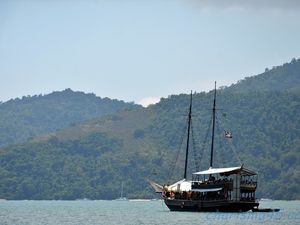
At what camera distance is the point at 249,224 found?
97750mm

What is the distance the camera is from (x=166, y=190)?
4938 inches

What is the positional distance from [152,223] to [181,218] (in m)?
5.44

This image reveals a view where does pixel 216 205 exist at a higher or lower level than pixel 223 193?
lower

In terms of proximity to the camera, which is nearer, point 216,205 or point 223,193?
point 223,193

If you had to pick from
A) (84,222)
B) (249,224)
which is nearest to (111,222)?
(84,222)

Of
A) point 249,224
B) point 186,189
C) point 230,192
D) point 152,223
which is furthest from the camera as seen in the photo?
point 186,189

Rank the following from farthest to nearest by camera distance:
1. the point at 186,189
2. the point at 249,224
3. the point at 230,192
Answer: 1. the point at 186,189
2. the point at 230,192
3. the point at 249,224

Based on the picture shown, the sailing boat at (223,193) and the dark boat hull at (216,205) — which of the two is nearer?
the sailing boat at (223,193)

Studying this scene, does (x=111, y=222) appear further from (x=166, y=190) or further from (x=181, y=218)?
(x=166, y=190)

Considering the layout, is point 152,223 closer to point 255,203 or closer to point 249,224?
point 249,224

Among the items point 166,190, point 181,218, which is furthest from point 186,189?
point 181,218

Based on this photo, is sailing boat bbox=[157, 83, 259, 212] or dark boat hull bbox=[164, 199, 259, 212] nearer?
sailing boat bbox=[157, 83, 259, 212]

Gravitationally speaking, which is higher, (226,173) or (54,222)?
(226,173)

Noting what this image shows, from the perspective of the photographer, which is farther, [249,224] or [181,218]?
[181,218]
